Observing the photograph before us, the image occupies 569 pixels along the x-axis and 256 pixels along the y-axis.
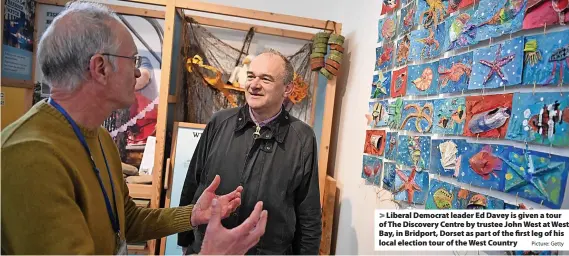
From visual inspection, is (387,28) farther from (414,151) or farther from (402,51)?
(414,151)

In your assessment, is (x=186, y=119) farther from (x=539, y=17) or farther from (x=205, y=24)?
(x=539, y=17)

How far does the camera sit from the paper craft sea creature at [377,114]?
1637 mm

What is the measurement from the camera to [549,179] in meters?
0.81

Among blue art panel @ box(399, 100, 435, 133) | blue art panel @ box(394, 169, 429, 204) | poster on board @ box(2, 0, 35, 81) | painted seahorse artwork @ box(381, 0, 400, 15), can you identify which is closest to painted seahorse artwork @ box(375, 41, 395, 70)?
painted seahorse artwork @ box(381, 0, 400, 15)

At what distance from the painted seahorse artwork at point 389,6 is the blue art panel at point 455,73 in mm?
541

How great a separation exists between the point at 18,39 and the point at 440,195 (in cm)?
252

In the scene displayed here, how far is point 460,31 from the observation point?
1.16 meters

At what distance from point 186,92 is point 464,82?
72.3 inches

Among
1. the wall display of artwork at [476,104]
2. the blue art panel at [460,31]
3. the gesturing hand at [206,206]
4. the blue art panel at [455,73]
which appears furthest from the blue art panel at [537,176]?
the gesturing hand at [206,206]

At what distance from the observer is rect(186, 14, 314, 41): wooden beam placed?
2.43 m

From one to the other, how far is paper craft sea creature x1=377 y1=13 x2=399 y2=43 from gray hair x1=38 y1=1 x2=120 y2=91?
131 cm

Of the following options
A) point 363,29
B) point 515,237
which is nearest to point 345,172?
point 363,29

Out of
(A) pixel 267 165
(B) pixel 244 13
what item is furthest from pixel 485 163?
(B) pixel 244 13

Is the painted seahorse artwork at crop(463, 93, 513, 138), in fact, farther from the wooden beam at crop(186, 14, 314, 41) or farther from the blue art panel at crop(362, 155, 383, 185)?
the wooden beam at crop(186, 14, 314, 41)
